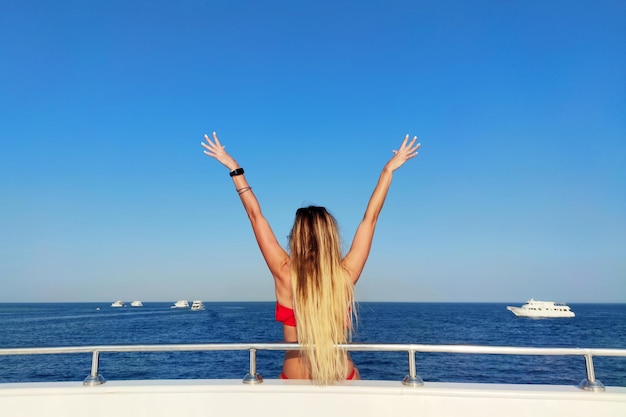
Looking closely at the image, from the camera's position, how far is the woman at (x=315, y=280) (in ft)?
7.25

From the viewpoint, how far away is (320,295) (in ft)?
7.21

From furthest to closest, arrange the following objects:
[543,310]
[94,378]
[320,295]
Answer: [543,310], [94,378], [320,295]

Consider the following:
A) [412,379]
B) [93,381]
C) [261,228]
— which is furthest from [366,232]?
[93,381]

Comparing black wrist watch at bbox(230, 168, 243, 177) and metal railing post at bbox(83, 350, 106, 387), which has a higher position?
black wrist watch at bbox(230, 168, 243, 177)

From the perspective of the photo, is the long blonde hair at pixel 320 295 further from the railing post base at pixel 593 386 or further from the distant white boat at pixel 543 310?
the distant white boat at pixel 543 310

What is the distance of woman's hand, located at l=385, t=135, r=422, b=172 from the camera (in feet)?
9.08

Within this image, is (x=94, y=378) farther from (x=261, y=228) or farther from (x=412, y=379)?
(x=412, y=379)

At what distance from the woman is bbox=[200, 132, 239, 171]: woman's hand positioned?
0.10 metres

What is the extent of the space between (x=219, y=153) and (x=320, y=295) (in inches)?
47.8

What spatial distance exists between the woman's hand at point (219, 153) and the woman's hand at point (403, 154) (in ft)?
3.43

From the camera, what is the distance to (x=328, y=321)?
222cm

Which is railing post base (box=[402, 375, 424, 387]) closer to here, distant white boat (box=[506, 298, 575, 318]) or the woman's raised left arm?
the woman's raised left arm

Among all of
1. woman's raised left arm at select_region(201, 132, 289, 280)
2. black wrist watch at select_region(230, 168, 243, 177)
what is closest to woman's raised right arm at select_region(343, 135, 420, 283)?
woman's raised left arm at select_region(201, 132, 289, 280)

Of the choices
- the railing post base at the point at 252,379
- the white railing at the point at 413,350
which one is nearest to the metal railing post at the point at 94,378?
the white railing at the point at 413,350
